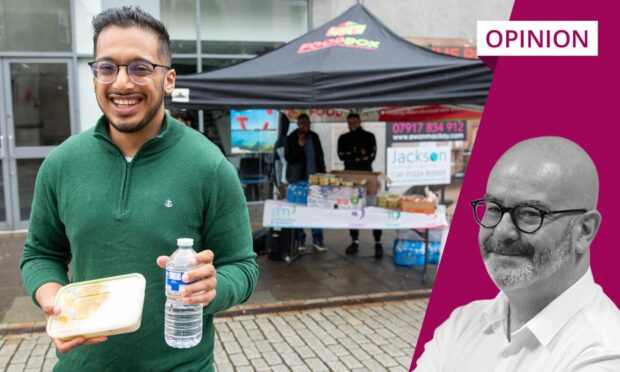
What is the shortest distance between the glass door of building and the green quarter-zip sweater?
8338 mm

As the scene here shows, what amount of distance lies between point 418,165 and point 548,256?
6891 millimetres

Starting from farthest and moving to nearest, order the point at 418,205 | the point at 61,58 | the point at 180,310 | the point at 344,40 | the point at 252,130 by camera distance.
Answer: the point at 252,130
the point at 61,58
the point at 344,40
the point at 418,205
the point at 180,310

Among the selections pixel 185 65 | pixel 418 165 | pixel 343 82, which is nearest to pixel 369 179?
pixel 418 165

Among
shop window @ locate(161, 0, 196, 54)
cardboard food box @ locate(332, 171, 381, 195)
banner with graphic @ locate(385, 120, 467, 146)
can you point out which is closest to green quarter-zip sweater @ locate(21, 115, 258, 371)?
cardboard food box @ locate(332, 171, 381, 195)

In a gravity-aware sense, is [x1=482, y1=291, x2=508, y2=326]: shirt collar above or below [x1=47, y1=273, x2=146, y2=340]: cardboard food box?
above

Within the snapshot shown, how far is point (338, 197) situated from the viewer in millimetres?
6738

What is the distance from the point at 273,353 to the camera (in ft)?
15.7

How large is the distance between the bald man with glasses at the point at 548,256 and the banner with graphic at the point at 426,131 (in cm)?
849

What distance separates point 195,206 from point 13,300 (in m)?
5.21

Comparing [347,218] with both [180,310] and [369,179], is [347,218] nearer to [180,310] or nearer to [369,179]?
[369,179]

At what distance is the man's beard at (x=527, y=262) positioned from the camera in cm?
107

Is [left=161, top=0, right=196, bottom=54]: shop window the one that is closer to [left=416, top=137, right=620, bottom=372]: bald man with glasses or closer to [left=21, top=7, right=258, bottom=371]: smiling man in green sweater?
[left=21, top=7, right=258, bottom=371]: smiling man in green sweater

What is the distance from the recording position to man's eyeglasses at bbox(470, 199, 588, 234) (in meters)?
1.06

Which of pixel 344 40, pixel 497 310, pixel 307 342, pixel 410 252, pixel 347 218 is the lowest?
pixel 307 342
